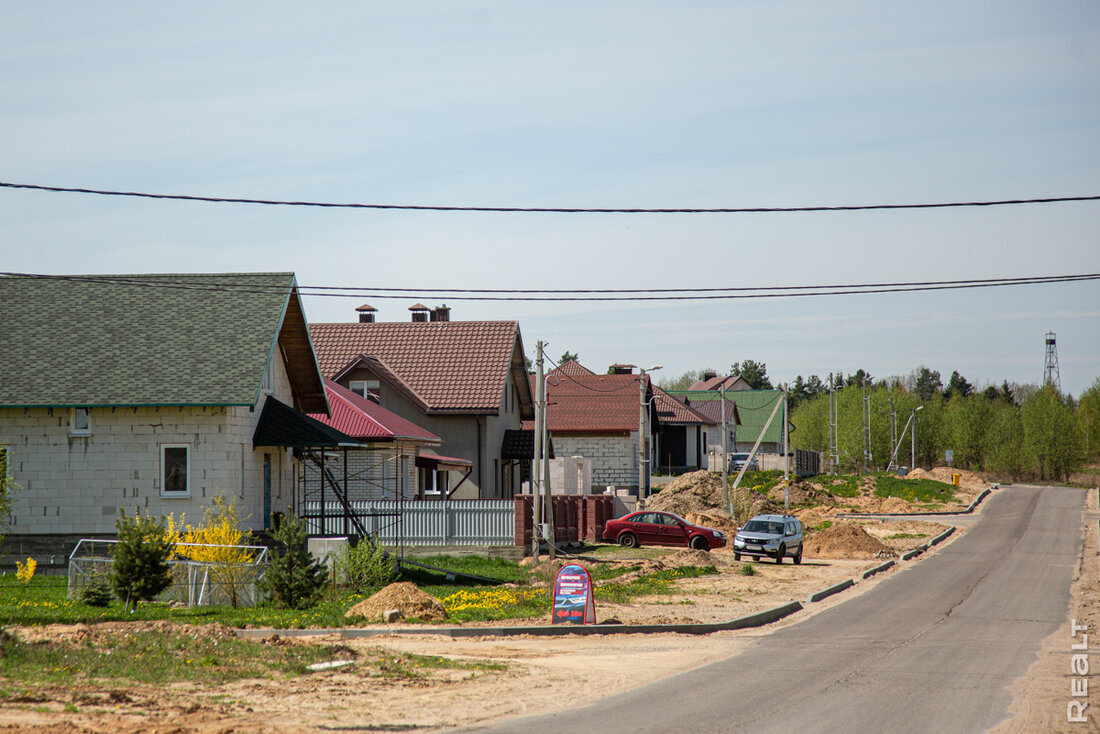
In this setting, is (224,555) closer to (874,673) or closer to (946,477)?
(874,673)

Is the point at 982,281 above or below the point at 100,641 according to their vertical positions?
above

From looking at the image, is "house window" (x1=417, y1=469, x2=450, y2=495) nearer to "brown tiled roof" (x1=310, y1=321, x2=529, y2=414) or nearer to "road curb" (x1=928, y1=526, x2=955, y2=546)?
"brown tiled roof" (x1=310, y1=321, x2=529, y2=414)

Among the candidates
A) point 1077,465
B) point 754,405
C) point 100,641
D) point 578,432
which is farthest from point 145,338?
point 1077,465

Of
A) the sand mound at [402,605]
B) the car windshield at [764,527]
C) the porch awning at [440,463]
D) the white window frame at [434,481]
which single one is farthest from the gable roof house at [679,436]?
the sand mound at [402,605]

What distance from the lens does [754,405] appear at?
377ft

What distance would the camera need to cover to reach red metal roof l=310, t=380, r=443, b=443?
3500 centimetres

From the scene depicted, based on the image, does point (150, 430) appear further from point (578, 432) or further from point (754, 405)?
point (754, 405)

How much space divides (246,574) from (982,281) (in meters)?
17.9

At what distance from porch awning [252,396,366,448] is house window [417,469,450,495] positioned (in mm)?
14581

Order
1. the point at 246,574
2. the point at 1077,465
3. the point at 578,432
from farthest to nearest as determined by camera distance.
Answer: the point at 1077,465, the point at 578,432, the point at 246,574

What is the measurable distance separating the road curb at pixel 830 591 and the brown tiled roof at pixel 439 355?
19.1 meters

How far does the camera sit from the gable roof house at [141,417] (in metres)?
26.4

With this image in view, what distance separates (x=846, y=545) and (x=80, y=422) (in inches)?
1023

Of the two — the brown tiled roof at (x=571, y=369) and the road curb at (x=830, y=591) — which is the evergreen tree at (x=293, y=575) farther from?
the brown tiled roof at (x=571, y=369)
